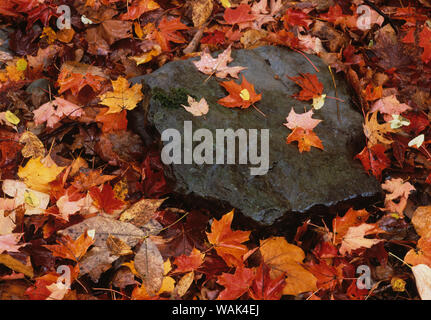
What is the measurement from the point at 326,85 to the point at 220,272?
152cm

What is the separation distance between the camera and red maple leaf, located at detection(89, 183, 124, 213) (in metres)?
2.10

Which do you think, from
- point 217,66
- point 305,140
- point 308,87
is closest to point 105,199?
point 217,66

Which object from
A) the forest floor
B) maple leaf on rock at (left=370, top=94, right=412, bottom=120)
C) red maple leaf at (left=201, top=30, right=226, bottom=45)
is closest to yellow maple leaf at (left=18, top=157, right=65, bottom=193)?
the forest floor

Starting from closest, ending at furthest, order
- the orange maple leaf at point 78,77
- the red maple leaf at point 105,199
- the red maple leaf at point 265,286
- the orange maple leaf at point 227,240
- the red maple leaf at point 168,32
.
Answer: the red maple leaf at point 265,286, the orange maple leaf at point 227,240, the red maple leaf at point 105,199, the orange maple leaf at point 78,77, the red maple leaf at point 168,32

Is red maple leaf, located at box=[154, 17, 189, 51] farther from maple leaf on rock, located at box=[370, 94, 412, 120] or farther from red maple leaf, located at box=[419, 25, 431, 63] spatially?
red maple leaf, located at box=[419, 25, 431, 63]

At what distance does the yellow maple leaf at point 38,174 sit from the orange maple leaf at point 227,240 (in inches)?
42.7

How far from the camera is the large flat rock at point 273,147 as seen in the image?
1.96m

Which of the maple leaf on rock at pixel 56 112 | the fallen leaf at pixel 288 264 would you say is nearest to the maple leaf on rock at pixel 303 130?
the fallen leaf at pixel 288 264

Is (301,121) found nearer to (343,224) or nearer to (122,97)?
(343,224)

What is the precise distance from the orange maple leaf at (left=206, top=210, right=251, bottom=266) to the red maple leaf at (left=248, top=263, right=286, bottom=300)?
0.46 feet

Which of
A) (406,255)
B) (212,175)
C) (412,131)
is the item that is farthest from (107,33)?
(406,255)

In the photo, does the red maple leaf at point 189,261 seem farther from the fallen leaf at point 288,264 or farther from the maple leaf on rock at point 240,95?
the maple leaf on rock at point 240,95
